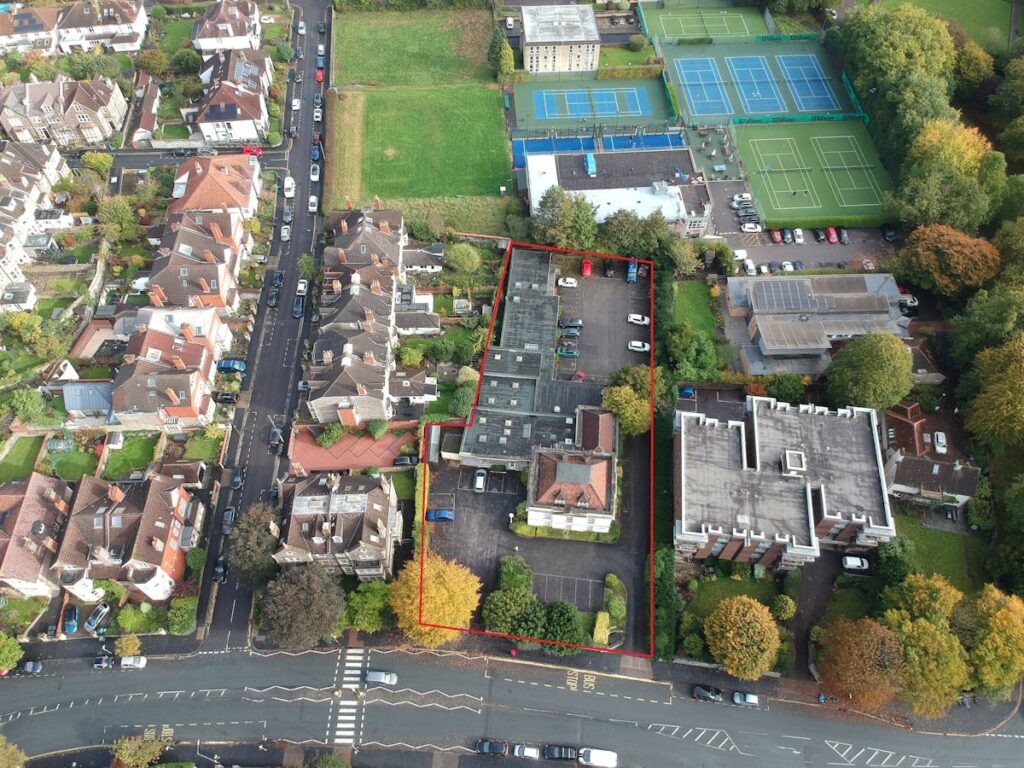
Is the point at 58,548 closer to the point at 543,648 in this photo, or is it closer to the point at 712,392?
the point at 543,648

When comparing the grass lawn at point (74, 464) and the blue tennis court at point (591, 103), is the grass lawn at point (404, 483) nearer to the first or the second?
the grass lawn at point (74, 464)

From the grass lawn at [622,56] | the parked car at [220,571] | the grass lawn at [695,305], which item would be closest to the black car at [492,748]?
the parked car at [220,571]

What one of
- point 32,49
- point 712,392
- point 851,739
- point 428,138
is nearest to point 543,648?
point 851,739

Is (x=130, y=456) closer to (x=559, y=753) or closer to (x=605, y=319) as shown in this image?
(x=559, y=753)

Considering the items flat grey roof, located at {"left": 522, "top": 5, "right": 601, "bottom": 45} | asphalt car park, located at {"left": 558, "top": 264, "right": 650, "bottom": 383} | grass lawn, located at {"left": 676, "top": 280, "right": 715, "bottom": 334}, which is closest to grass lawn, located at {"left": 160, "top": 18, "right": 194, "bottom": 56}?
flat grey roof, located at {"left": 522, "top": 5, "right": 601, "bottom": 45}

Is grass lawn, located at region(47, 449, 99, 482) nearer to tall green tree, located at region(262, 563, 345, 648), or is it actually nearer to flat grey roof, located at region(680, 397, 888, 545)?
tall green tree, located at region(262, 563, 345, 648)

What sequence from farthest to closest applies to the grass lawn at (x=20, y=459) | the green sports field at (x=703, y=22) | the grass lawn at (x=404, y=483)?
1. the green sports field at (x=703, y=22)
2. the grass lawn at (x=20, y=459)
3. the grass lawn at (x=404, y=483)
